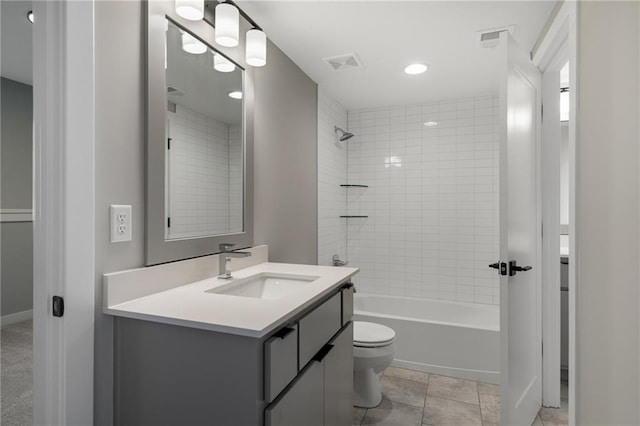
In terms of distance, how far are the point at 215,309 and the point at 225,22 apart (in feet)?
3.96

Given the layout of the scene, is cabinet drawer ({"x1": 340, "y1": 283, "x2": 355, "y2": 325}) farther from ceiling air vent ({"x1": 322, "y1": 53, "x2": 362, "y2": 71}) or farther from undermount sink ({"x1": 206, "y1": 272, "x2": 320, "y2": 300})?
ceiling air vent ({"x1": 322, "y1": 53, "x2": 362, "y2": 71})

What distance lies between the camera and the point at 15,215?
330 centimetres

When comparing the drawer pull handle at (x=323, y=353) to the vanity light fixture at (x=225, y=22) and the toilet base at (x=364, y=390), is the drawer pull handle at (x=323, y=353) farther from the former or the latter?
the vanity light fixture at (x=225, y=22)

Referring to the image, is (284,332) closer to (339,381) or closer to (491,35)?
(339,381)

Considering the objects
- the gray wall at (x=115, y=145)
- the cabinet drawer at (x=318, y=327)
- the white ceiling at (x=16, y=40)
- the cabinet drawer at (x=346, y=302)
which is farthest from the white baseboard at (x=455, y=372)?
the white ceiling at (x=16, y=40)

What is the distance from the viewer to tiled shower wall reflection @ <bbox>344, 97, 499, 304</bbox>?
3.23 meters

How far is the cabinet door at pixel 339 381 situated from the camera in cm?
140

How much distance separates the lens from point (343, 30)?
6.54ft

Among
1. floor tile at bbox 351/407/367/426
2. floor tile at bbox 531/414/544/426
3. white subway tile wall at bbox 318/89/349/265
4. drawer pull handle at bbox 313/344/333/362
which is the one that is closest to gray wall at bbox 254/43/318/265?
white subway tile wall at bbox 318/89/349/265

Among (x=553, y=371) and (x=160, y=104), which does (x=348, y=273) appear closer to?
(x=160, y=104)

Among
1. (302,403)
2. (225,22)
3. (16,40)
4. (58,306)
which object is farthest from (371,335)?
(16,40)

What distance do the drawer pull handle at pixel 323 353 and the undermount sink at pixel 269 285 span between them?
0.28 meters

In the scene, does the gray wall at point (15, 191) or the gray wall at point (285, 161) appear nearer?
the gray wall at point (285, 161)

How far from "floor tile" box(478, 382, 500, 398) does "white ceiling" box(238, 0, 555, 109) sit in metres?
2.28
